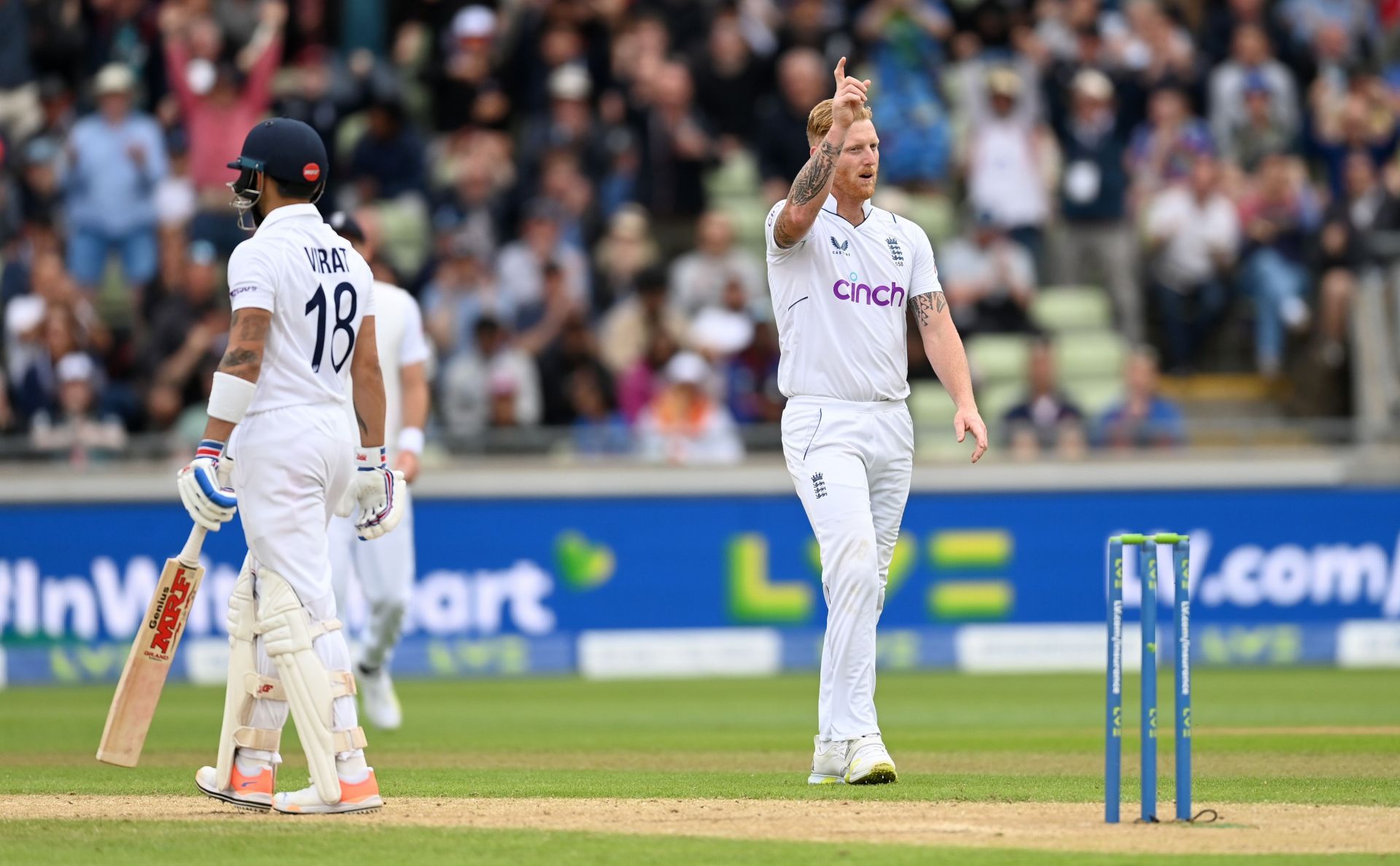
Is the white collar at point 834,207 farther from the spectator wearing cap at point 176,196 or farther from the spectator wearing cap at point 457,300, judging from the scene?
the spectator wearing cap at point 176,196

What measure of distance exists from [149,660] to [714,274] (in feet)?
38.2

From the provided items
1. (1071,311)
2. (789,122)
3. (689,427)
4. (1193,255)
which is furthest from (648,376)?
(1193,255)

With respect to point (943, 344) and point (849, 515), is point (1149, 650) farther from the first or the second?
point (943, 344)

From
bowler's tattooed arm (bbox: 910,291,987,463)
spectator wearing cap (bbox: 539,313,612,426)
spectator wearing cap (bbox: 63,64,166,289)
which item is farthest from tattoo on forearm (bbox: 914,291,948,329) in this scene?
spectator wearing cap (bbox: 63,64,166,289)

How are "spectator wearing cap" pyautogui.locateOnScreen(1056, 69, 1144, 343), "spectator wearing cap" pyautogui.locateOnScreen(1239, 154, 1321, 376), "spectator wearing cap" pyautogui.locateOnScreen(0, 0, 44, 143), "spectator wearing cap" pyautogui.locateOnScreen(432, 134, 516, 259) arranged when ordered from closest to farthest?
"spectator wearing cap" pyautogui.locateOnScreen(432, 134, 516, 259) → "spectator wearing cap" pyautogui.locateOnScreen(1239, 154, 1321, 376) → "spectator wearing cap" pyautogui.locateOnScreen(1056, 69, 1144, 343) → "spectator wearing cap" pyautogui.locateOnScreen(0, 0, 44, 143)

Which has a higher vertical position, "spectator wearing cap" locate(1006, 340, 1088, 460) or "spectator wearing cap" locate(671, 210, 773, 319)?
"spectator wearing cap" locate(671, 210, 773, 319)

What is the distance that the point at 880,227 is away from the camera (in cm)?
859

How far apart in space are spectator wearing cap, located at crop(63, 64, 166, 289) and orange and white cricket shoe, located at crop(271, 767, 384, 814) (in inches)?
490

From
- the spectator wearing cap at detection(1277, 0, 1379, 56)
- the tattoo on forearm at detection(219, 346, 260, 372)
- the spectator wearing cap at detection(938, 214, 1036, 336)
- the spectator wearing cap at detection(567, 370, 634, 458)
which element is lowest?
the tattoo on forearm at detection(219, 346, 260, 372)

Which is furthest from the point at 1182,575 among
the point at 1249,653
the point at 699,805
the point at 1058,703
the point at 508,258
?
the point at 508,258

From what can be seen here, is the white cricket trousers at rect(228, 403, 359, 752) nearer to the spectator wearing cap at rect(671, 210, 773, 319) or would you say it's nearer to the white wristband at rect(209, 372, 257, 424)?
the white wristband at rect(209, 372, 257, 424)

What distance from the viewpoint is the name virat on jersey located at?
7.29 metres

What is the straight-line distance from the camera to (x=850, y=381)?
8.38 metres

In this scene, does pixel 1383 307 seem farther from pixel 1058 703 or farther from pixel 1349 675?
pixel 1058 703
